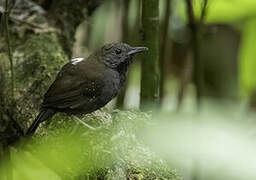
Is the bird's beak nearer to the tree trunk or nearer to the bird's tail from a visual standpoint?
the tree trunk

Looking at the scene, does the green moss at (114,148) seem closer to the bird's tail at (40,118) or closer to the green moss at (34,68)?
the bird's tail at (40,118)

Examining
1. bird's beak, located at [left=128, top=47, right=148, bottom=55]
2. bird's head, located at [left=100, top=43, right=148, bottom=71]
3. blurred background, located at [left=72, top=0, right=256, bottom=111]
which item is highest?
bird's beak, located at [left=128, top=47, right=148, bottom=55]

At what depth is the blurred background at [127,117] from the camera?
126 centimetres

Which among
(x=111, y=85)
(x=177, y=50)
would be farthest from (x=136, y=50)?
(x=177, y=50)

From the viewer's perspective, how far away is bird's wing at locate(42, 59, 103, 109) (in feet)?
9.55

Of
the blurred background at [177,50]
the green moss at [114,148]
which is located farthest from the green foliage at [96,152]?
the blurred background at [177,50]

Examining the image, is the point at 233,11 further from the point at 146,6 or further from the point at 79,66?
the point at 79,66

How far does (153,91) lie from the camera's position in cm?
Answer: 290

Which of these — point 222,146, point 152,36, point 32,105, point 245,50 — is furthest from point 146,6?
point 222,146

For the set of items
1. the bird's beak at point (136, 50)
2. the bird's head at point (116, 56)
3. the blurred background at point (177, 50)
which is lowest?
the blurred background at point (177, 50)

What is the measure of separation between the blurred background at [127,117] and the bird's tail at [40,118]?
0.06 metres

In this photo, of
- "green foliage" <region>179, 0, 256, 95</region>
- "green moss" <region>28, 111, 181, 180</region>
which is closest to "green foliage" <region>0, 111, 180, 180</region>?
"green moss" <region>28, 111, 181, 180</region>

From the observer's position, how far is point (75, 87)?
3113 millimetres

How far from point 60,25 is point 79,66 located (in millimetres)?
607
